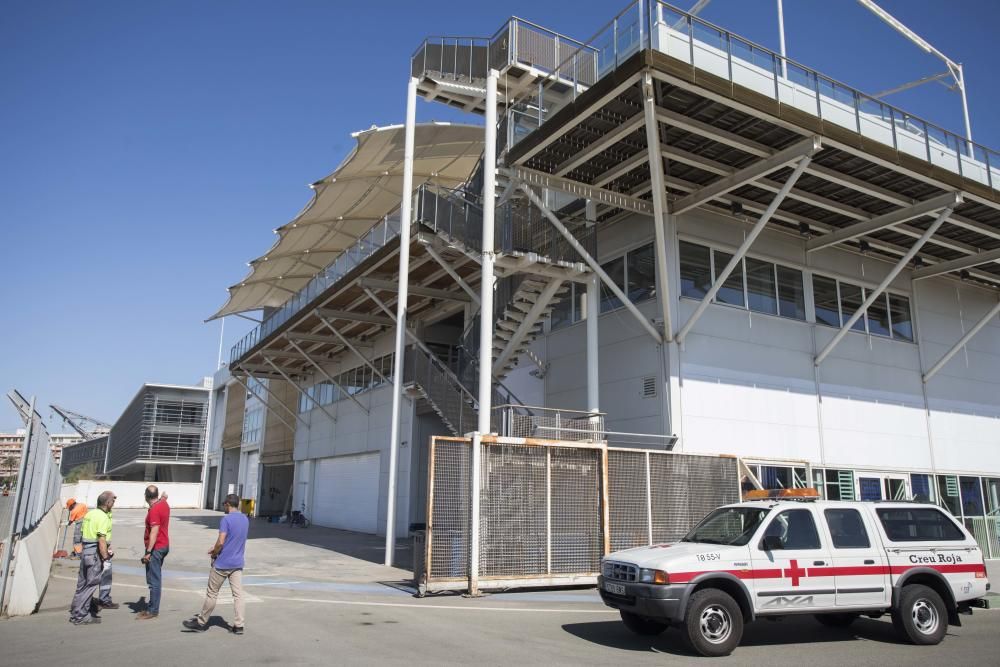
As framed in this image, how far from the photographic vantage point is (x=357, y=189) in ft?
91.1

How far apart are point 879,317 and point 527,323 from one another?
11.9 metres

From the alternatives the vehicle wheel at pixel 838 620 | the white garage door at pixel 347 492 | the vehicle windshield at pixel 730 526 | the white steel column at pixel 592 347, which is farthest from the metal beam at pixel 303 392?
the vehicle wheel at pixel 838 620

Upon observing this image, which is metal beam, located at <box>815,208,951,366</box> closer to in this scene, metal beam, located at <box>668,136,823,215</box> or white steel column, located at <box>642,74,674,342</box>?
metal beam, located at <box>668,136,823,215</box>

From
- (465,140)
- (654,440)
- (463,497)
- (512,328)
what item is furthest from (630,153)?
(465,140)

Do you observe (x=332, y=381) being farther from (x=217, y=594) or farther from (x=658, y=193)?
(x=217, y=594)

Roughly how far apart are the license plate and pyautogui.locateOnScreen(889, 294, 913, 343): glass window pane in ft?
59.5

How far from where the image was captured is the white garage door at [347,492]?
29688 mm

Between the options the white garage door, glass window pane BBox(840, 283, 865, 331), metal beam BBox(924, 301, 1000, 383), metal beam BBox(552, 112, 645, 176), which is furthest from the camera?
the white garage door

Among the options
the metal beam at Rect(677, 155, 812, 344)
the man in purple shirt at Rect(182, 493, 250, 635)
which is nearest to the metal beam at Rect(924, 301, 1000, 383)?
the metal beam at Rect(677, 155, 812, 344)

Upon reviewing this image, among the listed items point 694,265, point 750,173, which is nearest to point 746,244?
point 750,173

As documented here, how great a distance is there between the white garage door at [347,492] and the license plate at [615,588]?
69.0 feet

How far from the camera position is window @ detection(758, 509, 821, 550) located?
8.82 meters

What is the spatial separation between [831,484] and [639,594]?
14.1 meters

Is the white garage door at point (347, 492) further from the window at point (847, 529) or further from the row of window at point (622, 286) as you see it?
the window at point (847, 529)
